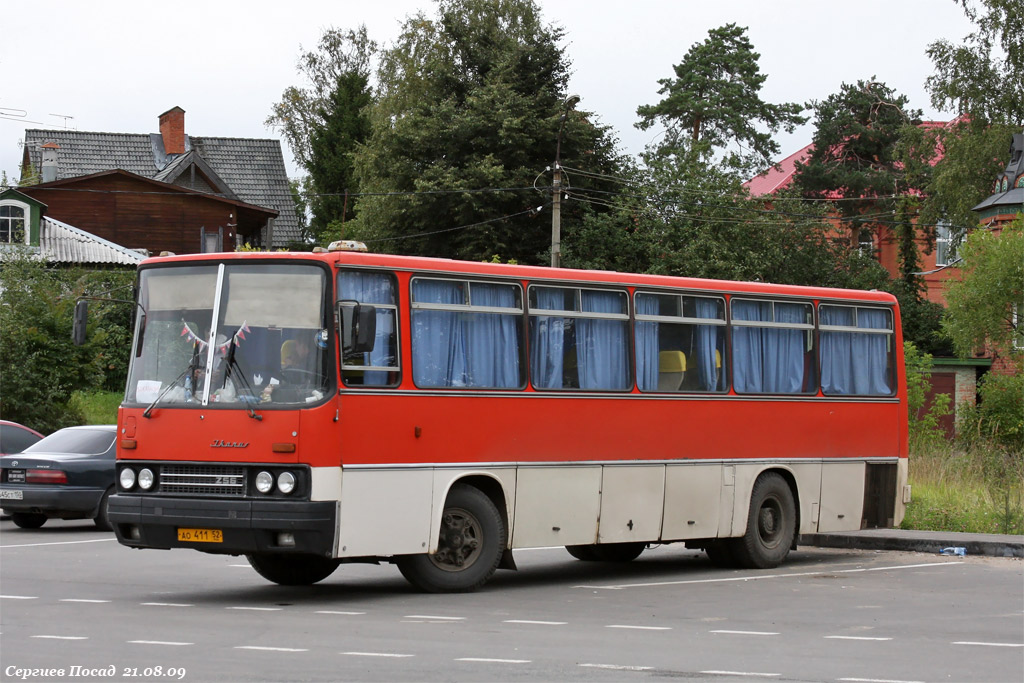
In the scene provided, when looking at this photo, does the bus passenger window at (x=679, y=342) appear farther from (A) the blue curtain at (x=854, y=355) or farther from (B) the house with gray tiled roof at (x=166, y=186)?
(B) the house with gray tiled roof at (x=166, y=186)

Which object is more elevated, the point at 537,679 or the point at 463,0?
the point at 463,0

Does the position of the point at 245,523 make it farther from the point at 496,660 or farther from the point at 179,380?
the point at 496,660

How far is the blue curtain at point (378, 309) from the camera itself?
13.2 meters

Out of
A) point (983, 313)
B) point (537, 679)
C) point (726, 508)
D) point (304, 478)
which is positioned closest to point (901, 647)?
point (537, 679)

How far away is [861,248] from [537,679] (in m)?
50.3

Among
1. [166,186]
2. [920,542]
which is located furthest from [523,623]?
[166,186]

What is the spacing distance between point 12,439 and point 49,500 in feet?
12.6

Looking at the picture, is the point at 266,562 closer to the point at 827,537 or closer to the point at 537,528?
the point at 537,528

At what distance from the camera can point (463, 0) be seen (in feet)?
196

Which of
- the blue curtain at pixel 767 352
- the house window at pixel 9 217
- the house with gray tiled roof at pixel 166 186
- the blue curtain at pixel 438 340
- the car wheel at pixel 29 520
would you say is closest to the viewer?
the blue curtain at pixel 438 340

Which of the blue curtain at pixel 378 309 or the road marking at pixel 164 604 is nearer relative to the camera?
the road marking at pixel 164 604

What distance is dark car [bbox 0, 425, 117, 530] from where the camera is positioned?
2094 centimetres

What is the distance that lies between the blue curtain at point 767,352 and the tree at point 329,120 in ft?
186

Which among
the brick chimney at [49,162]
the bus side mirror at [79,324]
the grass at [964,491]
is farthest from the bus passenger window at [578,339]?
the brick chimney at [49,162]
